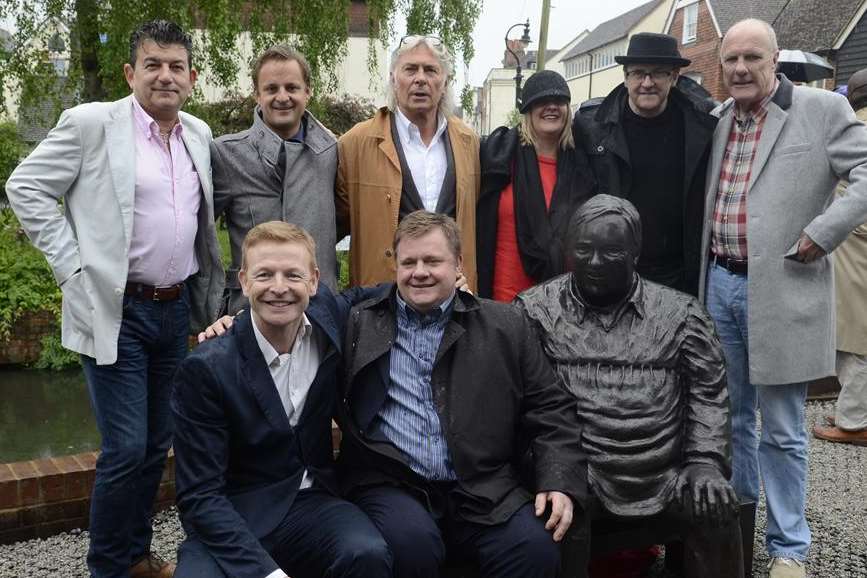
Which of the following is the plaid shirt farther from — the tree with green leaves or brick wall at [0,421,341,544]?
the tree with green leaves

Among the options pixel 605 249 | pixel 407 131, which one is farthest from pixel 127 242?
pixel 605 249

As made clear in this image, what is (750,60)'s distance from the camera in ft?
11.7

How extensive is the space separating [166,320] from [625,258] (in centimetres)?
182

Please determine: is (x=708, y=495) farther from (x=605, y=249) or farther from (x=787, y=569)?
(x=787, y=569)

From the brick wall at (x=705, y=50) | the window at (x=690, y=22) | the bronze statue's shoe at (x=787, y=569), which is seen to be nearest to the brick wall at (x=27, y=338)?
the bronze statue's shoe at (x=787, y=569)

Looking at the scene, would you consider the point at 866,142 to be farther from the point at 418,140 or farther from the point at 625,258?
the point at 418,140

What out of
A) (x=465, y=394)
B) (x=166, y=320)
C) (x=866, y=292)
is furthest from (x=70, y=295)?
(x=866, y=292)

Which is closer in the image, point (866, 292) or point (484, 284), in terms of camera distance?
point (484, 284)

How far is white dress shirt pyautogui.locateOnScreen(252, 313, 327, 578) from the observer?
289 cm

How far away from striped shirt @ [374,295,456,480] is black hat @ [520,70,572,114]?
1188 millimetres

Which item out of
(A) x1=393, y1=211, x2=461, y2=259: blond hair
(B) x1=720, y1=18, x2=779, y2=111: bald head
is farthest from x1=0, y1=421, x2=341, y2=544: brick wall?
(B) x1=720, y1=18, x2=779, y2=111: bald head

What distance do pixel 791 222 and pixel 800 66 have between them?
7073mm

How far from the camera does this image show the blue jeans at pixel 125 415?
3.34 meters

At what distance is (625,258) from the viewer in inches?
124
